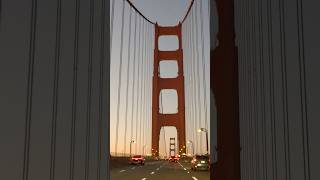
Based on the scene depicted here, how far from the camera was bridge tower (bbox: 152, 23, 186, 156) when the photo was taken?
60.9 meters

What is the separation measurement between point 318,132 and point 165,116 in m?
67.2

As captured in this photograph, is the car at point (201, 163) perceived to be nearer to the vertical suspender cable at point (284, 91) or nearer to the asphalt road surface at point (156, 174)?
the asphalt road surface at point (156, 174)

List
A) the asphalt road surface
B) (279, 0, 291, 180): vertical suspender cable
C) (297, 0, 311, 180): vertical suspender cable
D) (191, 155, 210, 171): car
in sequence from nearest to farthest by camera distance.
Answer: (297, 0, 311, 180): vertical suspender cable
(279, 0, 291, 180): vertical suspender cable
the asphalt road surface
(191, 155, 210, 171): car

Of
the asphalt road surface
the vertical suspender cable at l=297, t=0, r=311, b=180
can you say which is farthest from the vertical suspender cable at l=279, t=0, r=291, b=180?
the asphalt road surface

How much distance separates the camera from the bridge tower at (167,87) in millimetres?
60875

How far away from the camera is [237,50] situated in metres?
5.18

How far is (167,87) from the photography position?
64312 mm
